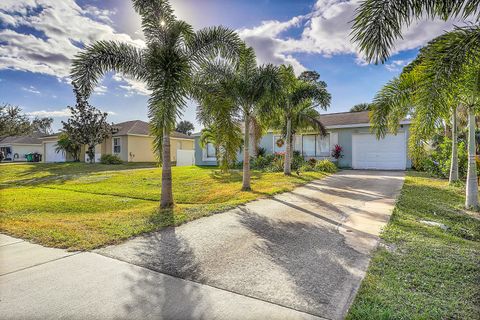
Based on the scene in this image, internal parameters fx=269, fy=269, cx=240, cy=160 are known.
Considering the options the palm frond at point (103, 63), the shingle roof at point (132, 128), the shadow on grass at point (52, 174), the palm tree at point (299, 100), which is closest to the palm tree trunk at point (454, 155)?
the palm tree at point (299, 100)

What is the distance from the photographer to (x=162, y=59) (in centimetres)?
677

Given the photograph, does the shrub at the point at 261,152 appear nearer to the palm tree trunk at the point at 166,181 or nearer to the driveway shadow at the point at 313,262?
the palm tree trunk at the point at 166,181

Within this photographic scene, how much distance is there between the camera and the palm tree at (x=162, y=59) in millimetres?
6594

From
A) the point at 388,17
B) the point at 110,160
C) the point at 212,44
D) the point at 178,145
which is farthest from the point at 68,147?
the point at 388,17

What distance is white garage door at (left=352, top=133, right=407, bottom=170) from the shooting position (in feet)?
54.1

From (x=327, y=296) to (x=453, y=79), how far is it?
4512mm

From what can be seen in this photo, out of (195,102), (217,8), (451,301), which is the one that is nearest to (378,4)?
(451,301)

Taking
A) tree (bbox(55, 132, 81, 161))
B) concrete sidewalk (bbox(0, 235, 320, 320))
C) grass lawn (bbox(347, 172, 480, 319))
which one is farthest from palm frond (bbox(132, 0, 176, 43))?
tree (bbox(55, 132, 81, 161))

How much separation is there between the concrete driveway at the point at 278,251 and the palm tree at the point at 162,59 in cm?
276

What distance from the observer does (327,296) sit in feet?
9.88

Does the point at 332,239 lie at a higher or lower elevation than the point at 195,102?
lower

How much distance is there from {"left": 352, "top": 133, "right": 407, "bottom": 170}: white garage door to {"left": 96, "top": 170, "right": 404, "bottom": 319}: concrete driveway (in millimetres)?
10637

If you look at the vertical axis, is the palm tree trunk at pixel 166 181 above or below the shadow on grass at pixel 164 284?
above

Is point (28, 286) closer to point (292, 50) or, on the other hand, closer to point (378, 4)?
point (378, 4)
